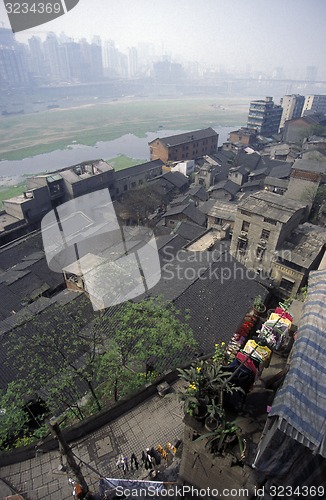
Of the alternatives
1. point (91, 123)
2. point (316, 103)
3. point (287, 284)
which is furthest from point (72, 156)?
point (316, 103)

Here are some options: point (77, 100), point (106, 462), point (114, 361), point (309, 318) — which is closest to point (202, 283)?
point (114, 361)

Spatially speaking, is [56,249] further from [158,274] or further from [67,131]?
[67,131]

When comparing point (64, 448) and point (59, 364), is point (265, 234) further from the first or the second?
point (64, 448)

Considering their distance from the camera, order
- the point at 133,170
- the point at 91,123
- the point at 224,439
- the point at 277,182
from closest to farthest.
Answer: the point at 224,439 → the point at 277,182 → the point at 133,170 → the point at 91,123

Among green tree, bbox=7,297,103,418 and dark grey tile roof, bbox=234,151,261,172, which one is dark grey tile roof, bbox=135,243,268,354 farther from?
dark grey tile roof, bbox=234,151,261,172

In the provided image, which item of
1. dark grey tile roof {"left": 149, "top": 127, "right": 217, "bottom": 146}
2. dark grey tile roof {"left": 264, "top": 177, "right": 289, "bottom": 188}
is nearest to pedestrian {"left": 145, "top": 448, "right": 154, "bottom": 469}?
dark grey tile roof {"left": 264, "top": 177, "right": 289, "bottom": 188}

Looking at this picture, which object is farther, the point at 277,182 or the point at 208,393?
the point at 277,182
